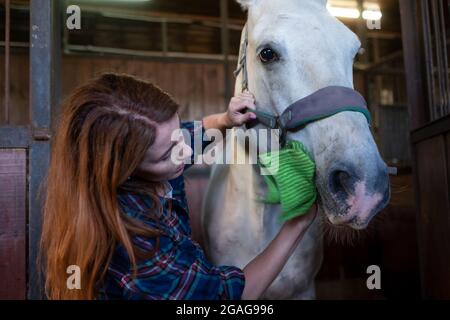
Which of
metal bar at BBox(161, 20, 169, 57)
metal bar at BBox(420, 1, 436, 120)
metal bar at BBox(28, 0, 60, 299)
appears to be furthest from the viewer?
metal bar at BBox(161, 20, 169, 57)

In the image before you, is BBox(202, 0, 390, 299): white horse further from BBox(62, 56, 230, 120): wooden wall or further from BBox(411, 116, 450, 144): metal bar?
BBox(62, 56, 230, 120): wooden wall

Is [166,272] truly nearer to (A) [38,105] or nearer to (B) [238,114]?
(B) [238,114]

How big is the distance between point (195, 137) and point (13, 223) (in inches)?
29.5

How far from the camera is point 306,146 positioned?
1233 millimetres

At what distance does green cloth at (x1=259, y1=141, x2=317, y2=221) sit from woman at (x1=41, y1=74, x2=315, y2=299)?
0.13m

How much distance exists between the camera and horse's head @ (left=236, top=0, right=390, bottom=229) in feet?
3.45

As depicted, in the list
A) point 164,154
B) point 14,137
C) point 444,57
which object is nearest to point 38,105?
point 14,137

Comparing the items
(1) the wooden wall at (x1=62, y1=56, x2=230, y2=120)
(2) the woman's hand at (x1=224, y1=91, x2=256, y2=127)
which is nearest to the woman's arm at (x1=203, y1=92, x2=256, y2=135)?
(2) the woman's hand at (x1=224, y1=91, x2=256, y2=127)

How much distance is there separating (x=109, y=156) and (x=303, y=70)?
2.18 ft

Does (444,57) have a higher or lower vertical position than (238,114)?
higher

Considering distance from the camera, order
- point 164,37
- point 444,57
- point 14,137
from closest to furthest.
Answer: point 14,137, point 444,57, point 164,37
